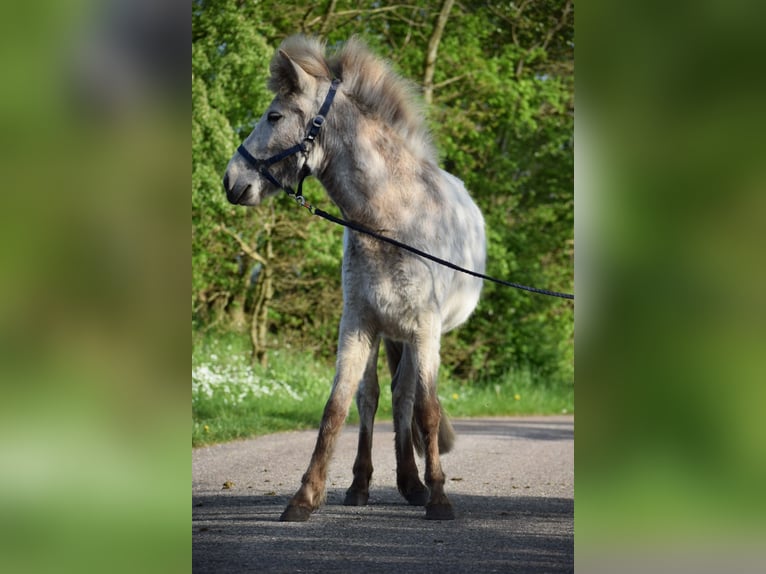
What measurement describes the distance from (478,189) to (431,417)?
12.9 meters

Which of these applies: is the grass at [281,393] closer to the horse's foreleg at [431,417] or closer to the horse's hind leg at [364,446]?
the horse's hind leg at [364,446]

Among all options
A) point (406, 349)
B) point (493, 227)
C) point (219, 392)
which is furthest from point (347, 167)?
point (493, 227)

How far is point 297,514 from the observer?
5.71 m

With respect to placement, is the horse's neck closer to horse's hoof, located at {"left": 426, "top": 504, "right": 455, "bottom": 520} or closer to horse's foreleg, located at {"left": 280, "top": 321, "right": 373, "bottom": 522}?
horse's foreleg, located at {"left": 280, "top": 321, "right": 373, "bottom": 522}

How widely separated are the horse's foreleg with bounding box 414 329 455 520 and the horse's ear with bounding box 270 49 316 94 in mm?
1574

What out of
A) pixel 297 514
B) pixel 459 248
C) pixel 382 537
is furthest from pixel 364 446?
pixel 459 248

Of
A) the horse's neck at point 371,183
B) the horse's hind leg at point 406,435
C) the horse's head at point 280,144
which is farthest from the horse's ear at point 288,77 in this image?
the horse's hind leg at point 406,435

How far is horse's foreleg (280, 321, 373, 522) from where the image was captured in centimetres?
574

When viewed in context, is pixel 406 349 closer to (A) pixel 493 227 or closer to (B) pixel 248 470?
(B) pixel 248 470

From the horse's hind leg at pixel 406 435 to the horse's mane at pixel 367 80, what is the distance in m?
1.37
